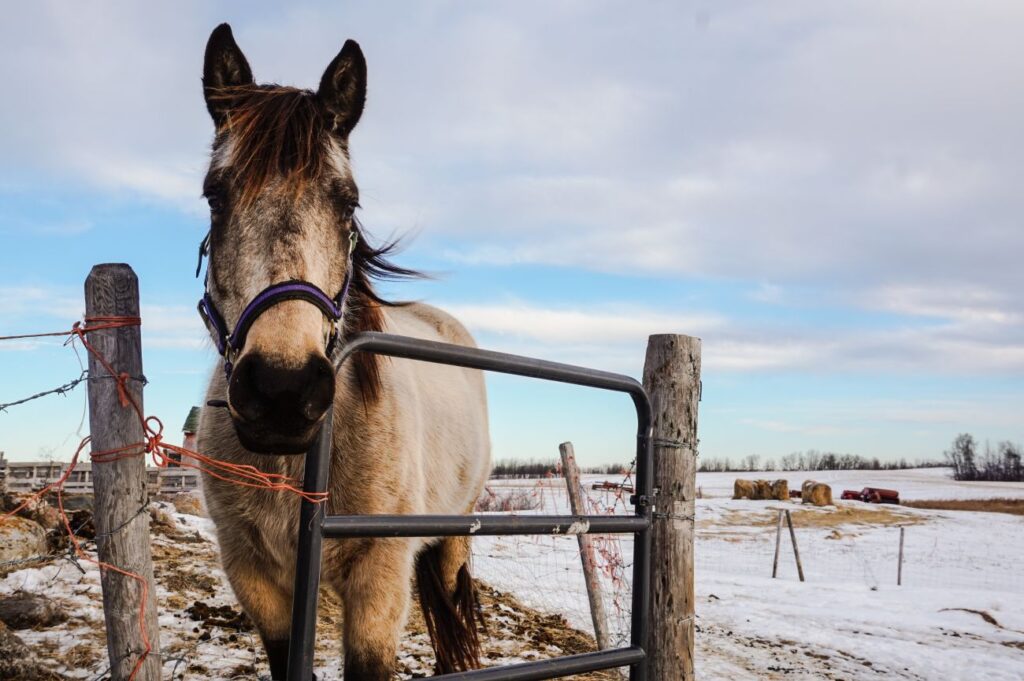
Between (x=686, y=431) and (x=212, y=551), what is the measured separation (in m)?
7.11

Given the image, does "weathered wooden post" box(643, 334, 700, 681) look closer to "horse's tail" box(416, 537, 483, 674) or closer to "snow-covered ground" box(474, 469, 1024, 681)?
"horse's tail" box(416, 537, 483, 674)

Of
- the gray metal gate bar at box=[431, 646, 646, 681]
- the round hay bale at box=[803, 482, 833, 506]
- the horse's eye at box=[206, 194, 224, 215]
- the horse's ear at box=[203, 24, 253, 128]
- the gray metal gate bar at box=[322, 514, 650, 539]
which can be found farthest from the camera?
the round hay bale at box=[803, 482, 833, 506]

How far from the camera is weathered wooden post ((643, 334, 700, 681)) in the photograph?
3.02 meters

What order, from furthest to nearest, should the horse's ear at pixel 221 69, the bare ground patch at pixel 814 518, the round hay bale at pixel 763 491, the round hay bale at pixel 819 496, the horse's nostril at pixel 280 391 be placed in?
the round hay bale at pixel 763 491 → the round hay bale at pixel 819 496 → the bare ground patch at pixel 814 518 → the horse's ear at pixel 221 69 → the horse's nostril at pixel 280 391

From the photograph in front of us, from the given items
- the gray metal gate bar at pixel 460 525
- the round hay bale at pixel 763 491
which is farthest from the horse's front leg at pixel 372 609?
the round hay bale at pixel 763 491

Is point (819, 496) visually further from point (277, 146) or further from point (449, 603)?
point (277, 146)

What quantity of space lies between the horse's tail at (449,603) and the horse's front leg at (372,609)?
64.1 inches

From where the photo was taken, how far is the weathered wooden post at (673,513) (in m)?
3.02

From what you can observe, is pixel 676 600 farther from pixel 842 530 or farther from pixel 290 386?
pixel 842 530

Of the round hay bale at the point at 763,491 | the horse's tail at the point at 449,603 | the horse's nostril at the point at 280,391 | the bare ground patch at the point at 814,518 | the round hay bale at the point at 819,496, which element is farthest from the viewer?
the round hay bale at the point at 763,491

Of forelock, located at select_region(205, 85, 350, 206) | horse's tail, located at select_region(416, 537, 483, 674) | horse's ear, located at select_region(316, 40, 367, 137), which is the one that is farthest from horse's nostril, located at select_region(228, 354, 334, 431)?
horse's tail, located at select_region(416, 537, 483, 674)

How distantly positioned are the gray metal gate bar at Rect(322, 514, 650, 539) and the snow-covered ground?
3.53 metres

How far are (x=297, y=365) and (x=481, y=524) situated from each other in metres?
0.85

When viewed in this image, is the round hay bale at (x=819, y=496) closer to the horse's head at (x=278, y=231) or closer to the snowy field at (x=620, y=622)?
the snowy field at (x=620, y=622)
